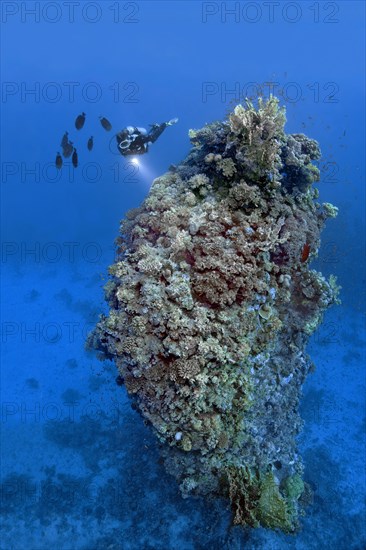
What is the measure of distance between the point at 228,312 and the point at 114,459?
683 centimetres

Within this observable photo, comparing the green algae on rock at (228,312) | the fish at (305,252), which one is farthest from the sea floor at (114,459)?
the fish at (305,252)

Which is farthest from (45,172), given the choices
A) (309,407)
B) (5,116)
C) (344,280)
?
(309,407)

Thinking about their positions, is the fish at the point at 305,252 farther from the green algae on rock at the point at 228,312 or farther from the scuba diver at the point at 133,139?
the scuba diver at the point at 133,139

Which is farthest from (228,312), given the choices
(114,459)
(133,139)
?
(114,459)

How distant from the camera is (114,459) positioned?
35.0ft

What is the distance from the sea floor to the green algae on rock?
2928 millimetres

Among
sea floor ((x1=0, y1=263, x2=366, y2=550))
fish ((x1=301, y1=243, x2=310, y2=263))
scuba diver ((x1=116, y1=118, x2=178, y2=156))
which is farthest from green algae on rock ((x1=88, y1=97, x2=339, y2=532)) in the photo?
sea floor ((x1=0, y1=263, x2=366, y2=550))

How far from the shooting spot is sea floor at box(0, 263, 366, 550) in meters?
9.21

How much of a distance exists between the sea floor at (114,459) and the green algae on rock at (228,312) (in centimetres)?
293

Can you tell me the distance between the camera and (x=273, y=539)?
8.88 meters

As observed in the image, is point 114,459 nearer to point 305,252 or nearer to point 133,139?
point 305,252

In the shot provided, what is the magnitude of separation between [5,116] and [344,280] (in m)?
23.5

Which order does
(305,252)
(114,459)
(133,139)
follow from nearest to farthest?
1. (305,252)
2. (133,139)
3. (114,459)

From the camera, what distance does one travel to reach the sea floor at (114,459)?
30.2ft
